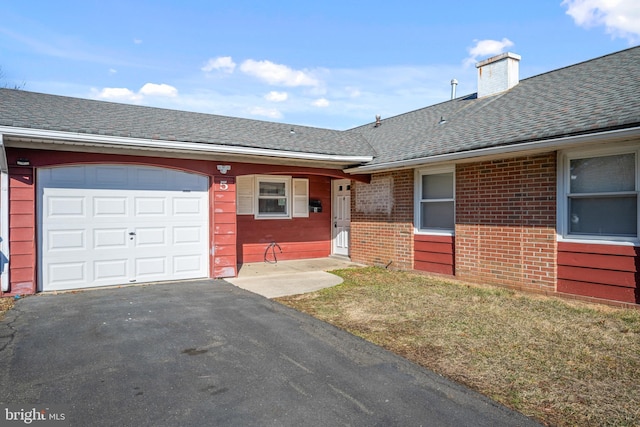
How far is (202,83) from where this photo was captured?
19.5 metres

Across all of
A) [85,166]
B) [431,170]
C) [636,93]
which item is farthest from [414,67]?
[85,166]

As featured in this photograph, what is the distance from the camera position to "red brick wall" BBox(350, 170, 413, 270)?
10406mm

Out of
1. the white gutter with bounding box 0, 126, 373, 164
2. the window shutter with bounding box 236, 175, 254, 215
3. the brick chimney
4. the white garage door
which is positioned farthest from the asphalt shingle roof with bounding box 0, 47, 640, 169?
the window shutter with bounding box 236, 175, 254, 215

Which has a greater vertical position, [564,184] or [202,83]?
[202,83]

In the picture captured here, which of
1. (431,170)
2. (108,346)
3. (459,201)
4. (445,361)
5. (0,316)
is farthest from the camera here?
(431,170)

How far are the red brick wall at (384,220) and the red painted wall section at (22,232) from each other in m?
7.88


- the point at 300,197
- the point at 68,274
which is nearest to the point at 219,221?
the point at 68,274

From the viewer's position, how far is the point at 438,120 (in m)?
11.7

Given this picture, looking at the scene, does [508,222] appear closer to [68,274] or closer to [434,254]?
[434,254]

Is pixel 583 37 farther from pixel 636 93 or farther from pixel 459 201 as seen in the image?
pixel 459 201

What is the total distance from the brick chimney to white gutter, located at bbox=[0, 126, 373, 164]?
16.3 ft

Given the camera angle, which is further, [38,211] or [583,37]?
[583,37]

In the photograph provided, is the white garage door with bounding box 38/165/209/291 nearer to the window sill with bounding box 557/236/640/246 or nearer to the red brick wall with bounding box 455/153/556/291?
the red brick wall with bounding box 455/153/556/291

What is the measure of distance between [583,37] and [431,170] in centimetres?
551
